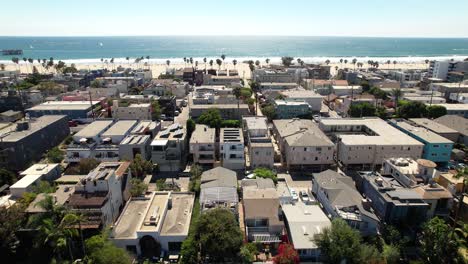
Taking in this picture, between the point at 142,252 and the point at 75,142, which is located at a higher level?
the point at 75,142

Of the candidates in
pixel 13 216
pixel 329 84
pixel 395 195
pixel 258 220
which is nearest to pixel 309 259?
pixel 258 220

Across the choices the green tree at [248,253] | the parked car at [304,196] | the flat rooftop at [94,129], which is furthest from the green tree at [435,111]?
the flat rooftop at [94,129]

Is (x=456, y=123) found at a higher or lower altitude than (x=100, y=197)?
higher

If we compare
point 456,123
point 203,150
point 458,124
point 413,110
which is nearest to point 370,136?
point 458,124

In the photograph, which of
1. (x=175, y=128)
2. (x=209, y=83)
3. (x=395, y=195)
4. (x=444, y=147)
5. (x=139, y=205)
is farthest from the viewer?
(x=209, y=83)

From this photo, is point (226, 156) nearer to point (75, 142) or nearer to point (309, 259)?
point (309, 259)

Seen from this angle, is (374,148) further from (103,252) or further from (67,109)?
(67,109)

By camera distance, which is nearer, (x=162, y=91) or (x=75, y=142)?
(x=75, y=142)
